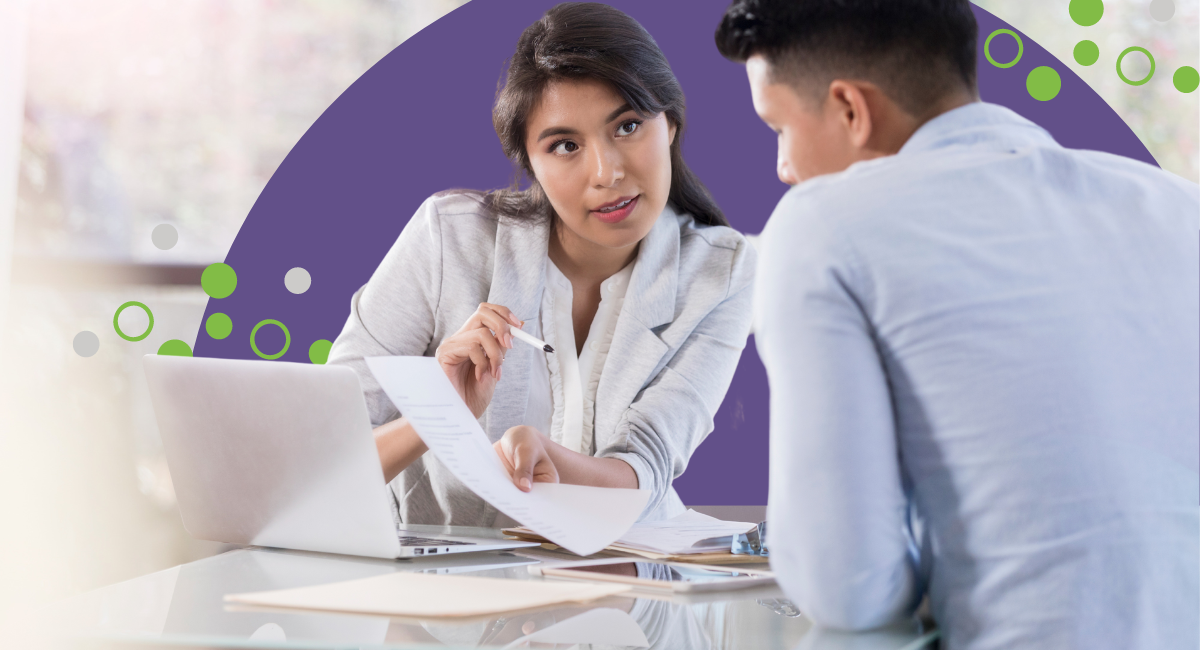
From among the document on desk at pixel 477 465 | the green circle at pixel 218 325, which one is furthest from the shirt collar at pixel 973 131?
the green circle at pixel 218 325

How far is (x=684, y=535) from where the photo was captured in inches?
44.6

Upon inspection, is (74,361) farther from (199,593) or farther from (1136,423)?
(1136,423)

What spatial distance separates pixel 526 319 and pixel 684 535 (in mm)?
614

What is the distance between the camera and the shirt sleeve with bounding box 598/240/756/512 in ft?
4.67

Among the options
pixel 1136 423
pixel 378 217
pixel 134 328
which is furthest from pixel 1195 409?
pixel 134 328

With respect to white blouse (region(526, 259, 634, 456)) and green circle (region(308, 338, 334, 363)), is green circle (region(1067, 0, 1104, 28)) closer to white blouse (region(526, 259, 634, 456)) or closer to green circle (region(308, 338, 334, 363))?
white blouse (region(526, 259, 634, 456))

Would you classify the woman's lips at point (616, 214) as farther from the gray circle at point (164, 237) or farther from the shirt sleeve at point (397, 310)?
the gray circle at point (164, 237)

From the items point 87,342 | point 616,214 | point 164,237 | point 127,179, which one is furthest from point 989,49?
point 127,179

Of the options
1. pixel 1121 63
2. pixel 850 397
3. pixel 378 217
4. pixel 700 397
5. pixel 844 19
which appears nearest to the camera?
pixel 850 397

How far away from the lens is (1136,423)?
68 centimetres

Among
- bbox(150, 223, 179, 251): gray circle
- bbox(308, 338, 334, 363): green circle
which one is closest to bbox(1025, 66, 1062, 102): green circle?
bbox(308, 338, 334, 363): green circle

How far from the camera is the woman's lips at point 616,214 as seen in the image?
5.08 ft

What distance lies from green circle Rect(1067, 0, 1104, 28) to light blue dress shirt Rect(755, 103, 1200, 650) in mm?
1253

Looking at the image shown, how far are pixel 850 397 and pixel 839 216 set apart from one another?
0.13m
